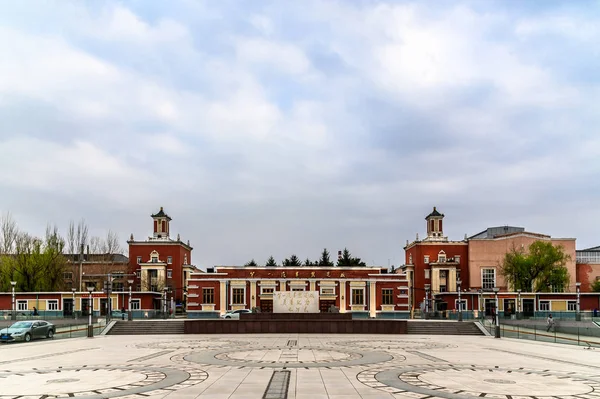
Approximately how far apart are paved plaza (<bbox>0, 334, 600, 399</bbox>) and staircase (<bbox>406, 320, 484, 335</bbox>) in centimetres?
1379

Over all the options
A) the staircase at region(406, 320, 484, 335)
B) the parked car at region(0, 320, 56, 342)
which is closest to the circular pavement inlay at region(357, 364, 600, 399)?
the parked car at region(0, 320, 56, 342)

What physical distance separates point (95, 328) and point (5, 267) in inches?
1447

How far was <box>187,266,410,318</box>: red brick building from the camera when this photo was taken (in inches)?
2830

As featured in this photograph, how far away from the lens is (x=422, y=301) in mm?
81938

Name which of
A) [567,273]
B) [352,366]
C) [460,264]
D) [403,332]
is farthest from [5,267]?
[567,273]

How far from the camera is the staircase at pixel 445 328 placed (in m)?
43.6

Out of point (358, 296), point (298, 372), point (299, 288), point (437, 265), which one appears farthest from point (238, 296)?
point (298, 372)

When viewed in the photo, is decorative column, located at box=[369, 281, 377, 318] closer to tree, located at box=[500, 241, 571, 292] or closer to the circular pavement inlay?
tree, located at box=[500, 241, 571, 292]

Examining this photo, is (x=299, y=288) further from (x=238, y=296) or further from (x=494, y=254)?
(x=494, y=254)

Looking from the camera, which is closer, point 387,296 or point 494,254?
point 387,296

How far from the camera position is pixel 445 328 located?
4434 cm

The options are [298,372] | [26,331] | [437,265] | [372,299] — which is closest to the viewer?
[298,372]

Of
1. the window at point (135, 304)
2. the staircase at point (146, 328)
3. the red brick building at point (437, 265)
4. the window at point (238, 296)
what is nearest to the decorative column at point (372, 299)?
the red brick building at point (437, 265)

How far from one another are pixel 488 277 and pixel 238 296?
3284 centimetres
